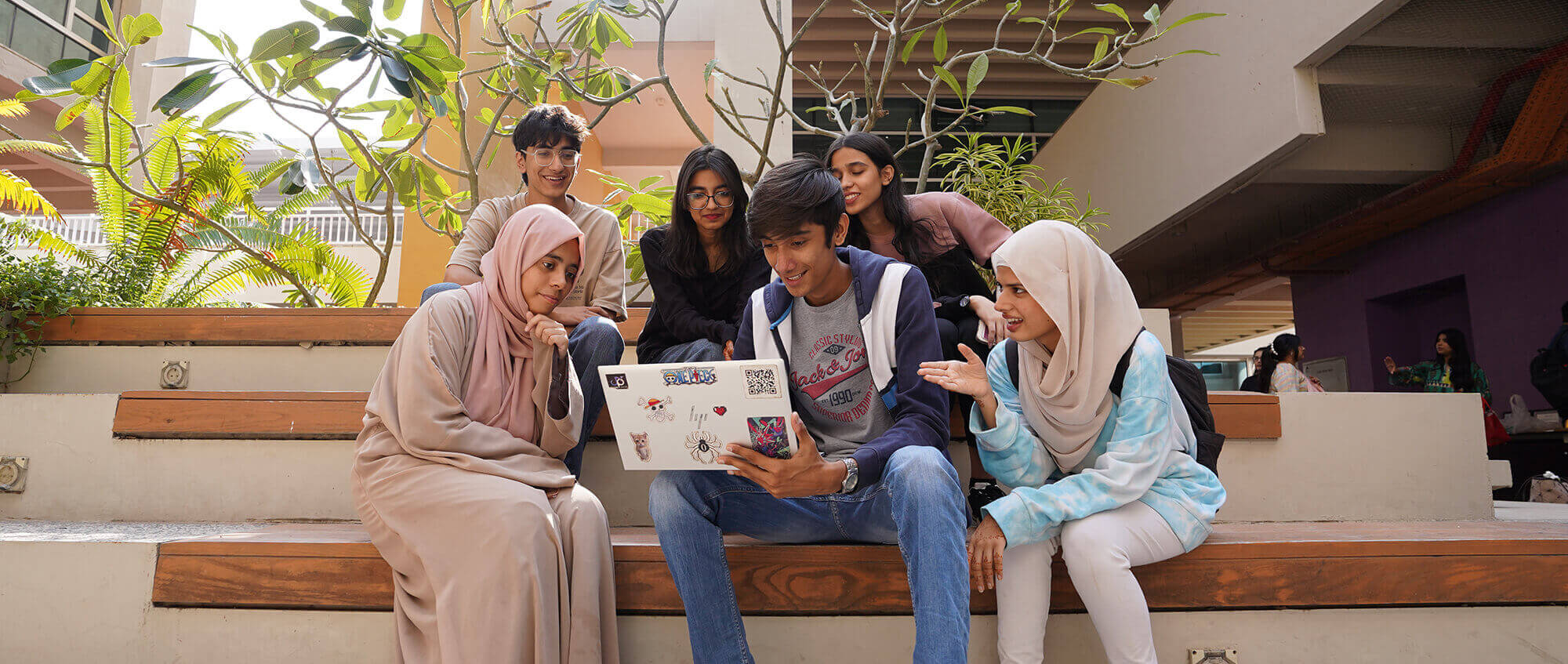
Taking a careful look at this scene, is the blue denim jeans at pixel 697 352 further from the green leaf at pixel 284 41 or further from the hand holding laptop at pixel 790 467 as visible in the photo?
the green leaf at pixel 284 41

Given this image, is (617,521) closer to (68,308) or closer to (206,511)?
(206,511)

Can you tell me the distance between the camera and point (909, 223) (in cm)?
235

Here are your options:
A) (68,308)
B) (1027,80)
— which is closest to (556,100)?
(1027,80)

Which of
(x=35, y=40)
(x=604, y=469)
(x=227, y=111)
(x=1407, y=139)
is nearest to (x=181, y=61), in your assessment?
(x=227, y=111)

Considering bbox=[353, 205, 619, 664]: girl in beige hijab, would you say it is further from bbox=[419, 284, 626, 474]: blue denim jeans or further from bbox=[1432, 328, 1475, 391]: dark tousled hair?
bbox=[1432, 328, 1475, 391]: dark tousled hair

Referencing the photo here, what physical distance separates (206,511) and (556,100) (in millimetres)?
5548

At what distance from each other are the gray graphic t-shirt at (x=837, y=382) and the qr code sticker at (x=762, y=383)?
1.19 ft

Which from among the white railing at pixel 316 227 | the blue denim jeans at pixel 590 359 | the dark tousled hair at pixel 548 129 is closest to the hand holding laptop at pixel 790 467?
the blue denim jeans at pixel 590 359

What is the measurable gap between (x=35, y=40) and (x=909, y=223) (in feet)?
28.2

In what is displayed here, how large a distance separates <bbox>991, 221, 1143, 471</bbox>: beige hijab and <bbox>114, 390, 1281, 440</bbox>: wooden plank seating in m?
0.50

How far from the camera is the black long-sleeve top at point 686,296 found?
7.61ft

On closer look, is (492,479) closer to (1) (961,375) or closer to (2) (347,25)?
(1) (961,375)

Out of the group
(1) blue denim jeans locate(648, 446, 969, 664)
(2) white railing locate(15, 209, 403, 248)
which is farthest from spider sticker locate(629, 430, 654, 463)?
(2) white railing locate(15, 209, 403, 248)

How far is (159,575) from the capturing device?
5.39 feet
